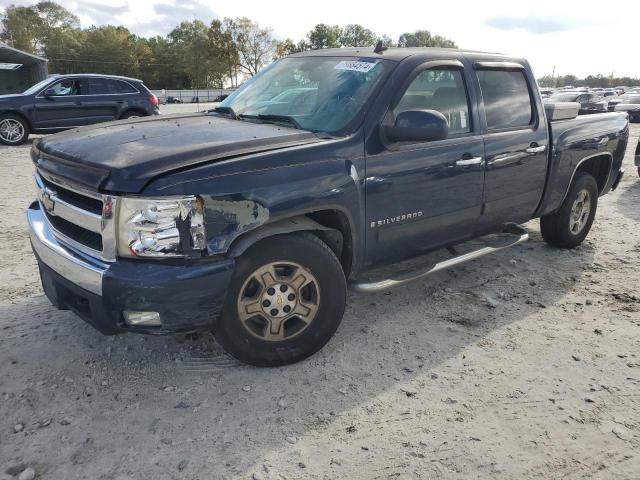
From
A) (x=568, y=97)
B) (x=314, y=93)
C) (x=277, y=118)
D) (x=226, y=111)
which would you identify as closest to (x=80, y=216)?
(x=277, y=118)

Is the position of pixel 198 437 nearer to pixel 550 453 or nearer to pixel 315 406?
pixel 315 406

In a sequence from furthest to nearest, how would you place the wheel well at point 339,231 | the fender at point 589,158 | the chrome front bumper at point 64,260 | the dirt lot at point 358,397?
the fender at point 589,158 → the wheel well at point 339,231 → the chrome front bumper at point 64,260 → the dirt lot at point 358,397

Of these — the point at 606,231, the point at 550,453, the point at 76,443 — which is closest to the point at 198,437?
the point at 76,443

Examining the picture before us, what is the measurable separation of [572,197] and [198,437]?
4.22m

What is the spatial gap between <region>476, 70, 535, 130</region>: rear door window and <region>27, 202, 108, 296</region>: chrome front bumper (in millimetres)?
3013

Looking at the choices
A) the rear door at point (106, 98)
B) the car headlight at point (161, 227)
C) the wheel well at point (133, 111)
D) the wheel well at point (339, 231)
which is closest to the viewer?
the car headlight at point (161, 227)

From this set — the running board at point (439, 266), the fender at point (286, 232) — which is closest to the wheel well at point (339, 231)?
Answer: the fender at point (286, 232)

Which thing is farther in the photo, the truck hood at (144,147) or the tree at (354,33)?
the tree at (354,33)

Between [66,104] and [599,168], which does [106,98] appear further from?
[599,168]

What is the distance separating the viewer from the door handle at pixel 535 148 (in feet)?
14.2

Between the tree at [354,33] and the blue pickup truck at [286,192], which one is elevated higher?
the tree at [354,33]

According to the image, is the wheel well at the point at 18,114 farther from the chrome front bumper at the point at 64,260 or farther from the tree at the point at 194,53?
the tree at the point at 194,53

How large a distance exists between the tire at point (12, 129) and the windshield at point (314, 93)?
10649mm

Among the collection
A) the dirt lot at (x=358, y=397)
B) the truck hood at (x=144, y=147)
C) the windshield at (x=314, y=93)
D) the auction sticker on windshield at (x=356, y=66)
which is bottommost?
the dirt lot at (x=358, y=397)
